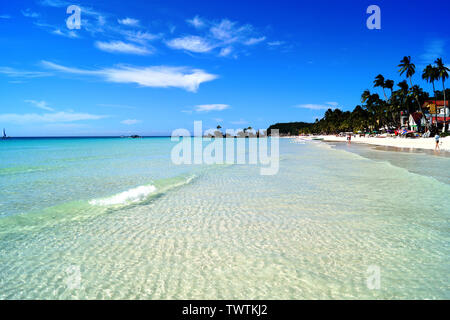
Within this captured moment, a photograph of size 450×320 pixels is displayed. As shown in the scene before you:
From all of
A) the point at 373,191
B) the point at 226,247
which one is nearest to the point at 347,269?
the point at 226,247

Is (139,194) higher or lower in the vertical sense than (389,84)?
lower

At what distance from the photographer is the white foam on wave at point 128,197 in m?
9.24

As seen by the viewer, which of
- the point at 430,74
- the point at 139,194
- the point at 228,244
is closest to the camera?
the point at 228,244

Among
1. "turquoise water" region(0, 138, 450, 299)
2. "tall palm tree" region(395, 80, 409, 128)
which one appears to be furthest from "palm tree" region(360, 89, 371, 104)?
"turquoise water" region(0, 138, 450, 299)

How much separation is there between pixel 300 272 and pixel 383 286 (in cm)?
114

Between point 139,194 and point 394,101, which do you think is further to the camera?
point 394,101

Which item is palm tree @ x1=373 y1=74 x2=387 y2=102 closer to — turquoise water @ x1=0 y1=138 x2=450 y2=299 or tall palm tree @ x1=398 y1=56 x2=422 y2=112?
tall palm tree @ x1=398 y1=56 x2=422 y2=112

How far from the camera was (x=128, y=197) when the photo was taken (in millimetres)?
10023

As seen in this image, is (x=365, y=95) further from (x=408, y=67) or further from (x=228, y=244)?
(x=228, y=244)

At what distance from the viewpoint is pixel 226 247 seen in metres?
5.30

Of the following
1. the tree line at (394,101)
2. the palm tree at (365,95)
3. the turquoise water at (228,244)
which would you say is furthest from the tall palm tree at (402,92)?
the turquoise water at (228,244)

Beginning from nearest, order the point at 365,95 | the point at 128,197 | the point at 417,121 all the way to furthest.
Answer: the point at 128,197
the point at 417,121
the point at 365,95

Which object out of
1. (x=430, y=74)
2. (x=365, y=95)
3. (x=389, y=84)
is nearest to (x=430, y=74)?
(x=430, y=74)

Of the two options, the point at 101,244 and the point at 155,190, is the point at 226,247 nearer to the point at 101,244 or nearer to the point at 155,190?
the point at 101,244
